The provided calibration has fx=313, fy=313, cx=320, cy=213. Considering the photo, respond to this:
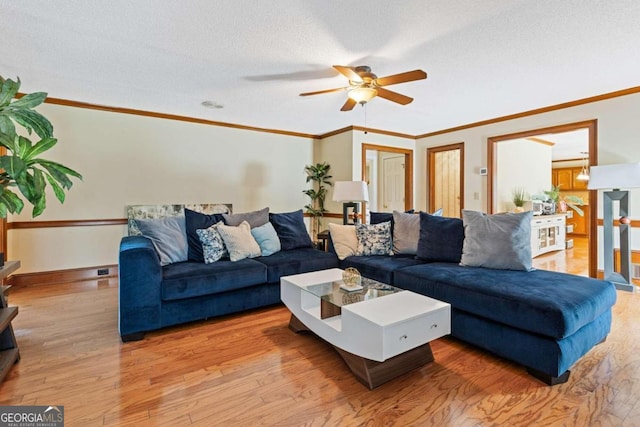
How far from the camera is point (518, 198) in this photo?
19.1 feet

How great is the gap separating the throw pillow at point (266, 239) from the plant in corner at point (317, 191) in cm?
232

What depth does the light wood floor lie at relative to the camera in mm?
1560

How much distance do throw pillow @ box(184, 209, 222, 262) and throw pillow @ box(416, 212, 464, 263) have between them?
7.12 ft

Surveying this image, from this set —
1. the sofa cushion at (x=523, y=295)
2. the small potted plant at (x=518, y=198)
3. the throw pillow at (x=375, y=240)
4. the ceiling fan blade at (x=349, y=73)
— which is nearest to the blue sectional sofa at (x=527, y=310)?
the sofa cushion at (x=523, y=295)

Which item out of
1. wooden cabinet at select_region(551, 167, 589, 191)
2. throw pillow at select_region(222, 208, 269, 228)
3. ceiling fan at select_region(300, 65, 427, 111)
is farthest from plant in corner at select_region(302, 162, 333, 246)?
wooden cabinet at select_region(551, 167, 589, 191)

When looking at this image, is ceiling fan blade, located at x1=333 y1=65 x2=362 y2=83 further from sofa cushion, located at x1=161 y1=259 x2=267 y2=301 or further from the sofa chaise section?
sofa cushion, located at x1=161 y1=259 x2=267 y2=301

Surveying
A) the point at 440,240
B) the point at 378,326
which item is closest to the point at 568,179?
the point at 440,240

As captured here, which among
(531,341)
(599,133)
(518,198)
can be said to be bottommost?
(531,341)

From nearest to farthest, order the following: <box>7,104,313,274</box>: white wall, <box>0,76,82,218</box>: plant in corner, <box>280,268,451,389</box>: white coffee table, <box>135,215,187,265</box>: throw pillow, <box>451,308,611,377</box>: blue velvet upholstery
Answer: <box>0,76,82,218</box>: plant in corner
<box>280,268,451,389</box>: white coffee table
<box>451,308,611,377</box>: blue velvet upholstery
<box>135,215,187,265</box>: throw pillow
<box>7,104,313,274</box>: white wall

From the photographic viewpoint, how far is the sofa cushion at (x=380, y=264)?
9.46 feet

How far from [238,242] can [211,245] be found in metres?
0.26

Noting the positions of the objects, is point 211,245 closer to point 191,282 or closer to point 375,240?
point 191,282

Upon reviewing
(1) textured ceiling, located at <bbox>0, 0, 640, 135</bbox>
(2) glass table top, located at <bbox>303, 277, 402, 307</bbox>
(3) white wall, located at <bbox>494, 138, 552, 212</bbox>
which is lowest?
(2) glass table top, located at <bbox>303, 277, 402, 307</bbox>

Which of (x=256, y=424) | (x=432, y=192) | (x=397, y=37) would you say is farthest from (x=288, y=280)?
(x=432, y=192)
